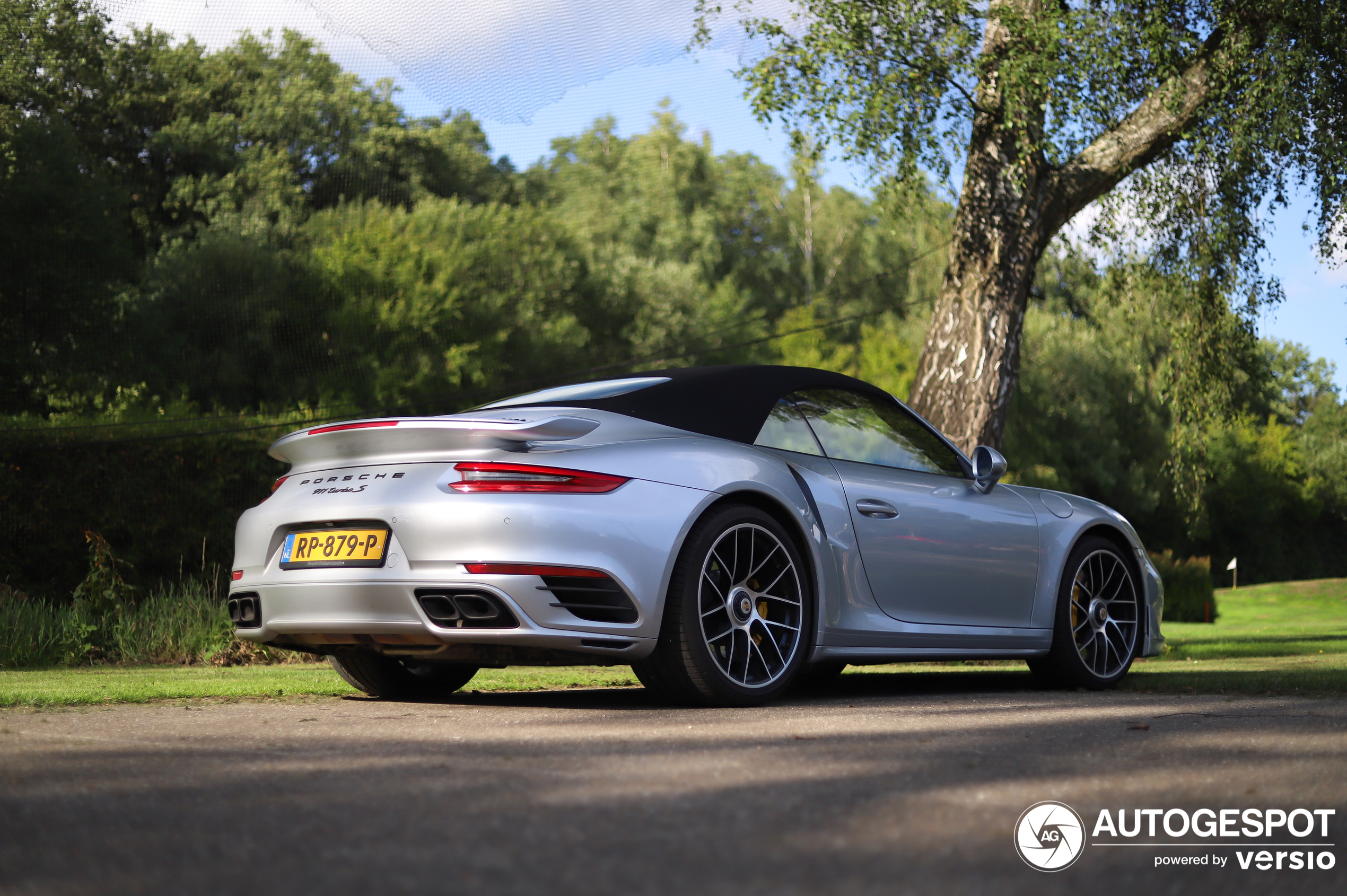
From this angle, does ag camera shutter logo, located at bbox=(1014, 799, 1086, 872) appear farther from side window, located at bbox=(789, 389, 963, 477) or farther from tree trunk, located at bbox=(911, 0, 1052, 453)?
tree trunk, located at bbox=(911, 0, 1052, 453)

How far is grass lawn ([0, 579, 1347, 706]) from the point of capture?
215 inches

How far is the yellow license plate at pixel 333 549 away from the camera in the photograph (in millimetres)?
4395

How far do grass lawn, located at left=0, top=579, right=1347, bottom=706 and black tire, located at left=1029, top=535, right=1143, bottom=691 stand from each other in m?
0.18

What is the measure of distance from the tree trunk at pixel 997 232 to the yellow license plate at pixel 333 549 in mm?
6841

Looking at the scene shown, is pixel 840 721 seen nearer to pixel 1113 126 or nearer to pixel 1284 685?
pixel 1284 685

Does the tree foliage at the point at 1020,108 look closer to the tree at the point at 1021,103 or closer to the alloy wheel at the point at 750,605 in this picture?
the tree at the point at 1021,103

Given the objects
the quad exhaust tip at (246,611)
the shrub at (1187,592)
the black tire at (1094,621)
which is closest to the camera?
the quad exhaust tip at (246,611)

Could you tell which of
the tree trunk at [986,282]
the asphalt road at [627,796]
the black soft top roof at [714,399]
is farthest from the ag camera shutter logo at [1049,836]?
the tree trunk at [986,282]

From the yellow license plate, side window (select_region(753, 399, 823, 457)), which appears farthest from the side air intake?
side window (select_region(753, 399, 823, 457))

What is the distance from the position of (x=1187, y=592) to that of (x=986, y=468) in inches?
792

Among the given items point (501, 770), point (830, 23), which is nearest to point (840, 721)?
point (501, 770)

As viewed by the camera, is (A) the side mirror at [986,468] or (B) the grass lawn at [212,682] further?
(A) the side mirror at [986,468]

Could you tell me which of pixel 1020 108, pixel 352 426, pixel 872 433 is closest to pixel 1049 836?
pixel 352 426

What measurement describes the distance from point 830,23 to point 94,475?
9.03 m
